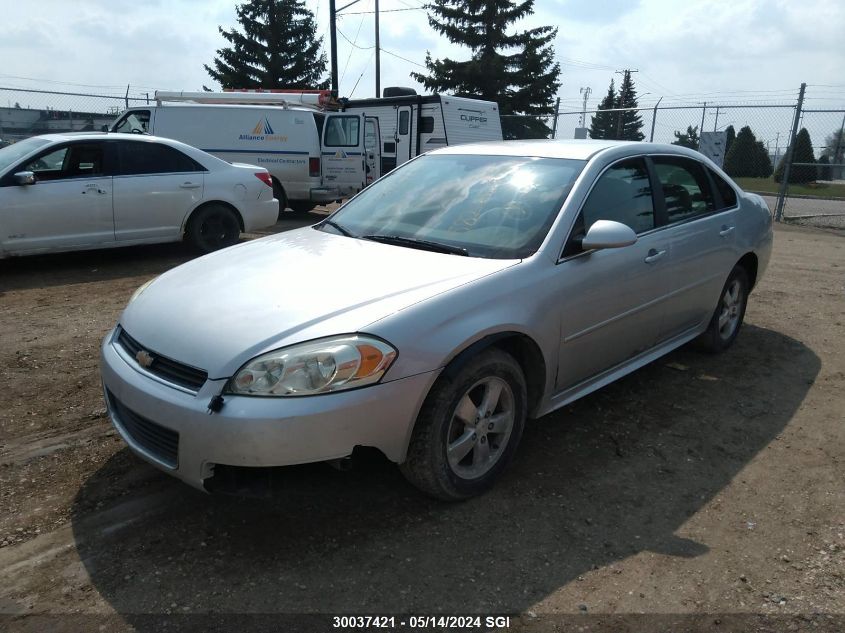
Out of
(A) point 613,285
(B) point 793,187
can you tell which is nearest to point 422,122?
(A) point 613,285

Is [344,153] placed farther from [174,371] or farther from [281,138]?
[174,371]

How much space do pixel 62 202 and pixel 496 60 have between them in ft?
88.8

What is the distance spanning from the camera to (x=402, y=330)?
8.75 feet

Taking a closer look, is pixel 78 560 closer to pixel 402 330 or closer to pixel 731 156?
pixel 402 330

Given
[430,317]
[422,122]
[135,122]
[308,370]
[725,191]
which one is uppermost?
[422,122]

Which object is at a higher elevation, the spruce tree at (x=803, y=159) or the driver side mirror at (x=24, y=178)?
the spruce tree at (x=803, y=159)

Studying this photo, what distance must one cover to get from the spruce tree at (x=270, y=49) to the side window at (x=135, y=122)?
863 inches

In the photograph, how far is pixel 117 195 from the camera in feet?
25.6

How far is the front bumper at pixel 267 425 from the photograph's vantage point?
8.10 ft

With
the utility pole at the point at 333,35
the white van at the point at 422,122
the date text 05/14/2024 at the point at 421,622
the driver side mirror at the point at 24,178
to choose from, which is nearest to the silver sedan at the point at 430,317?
the date text 05/14/2024 at the point at 421,622

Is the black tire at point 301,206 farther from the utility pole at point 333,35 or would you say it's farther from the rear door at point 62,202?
the utility pole at point 333,35

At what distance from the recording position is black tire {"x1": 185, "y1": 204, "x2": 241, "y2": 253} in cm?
858

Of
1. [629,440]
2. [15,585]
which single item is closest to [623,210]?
[629,440]

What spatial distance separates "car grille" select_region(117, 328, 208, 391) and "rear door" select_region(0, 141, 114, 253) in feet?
17.6
